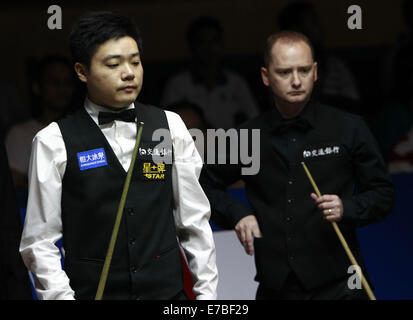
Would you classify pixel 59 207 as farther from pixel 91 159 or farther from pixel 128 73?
pixel 128 73

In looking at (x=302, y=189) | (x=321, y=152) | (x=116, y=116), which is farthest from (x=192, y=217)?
(x=321, y=152)

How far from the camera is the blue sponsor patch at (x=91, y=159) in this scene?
268cm

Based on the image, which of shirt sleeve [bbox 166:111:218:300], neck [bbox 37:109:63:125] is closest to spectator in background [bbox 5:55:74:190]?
neck [bbox 37:109:63:125]

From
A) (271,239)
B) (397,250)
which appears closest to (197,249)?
(271,239)

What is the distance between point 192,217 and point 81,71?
626 mm

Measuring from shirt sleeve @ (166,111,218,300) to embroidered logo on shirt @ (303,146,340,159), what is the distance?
0.65 meters

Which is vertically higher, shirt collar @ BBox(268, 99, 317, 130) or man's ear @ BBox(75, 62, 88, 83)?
man's ear @ BBox(75, 62, 88, 83)

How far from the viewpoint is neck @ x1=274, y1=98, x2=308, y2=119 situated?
3.36 meters

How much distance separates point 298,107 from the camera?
3.37 m

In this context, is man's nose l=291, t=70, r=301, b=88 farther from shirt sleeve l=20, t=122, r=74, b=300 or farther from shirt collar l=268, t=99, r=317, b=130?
shirt sleeve l=20, t=122, r=74, b=300

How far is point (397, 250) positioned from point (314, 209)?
1191mm

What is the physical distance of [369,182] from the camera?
328cm

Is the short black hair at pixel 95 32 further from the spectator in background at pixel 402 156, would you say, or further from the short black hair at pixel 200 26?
the short black hair at pixel 200 26
